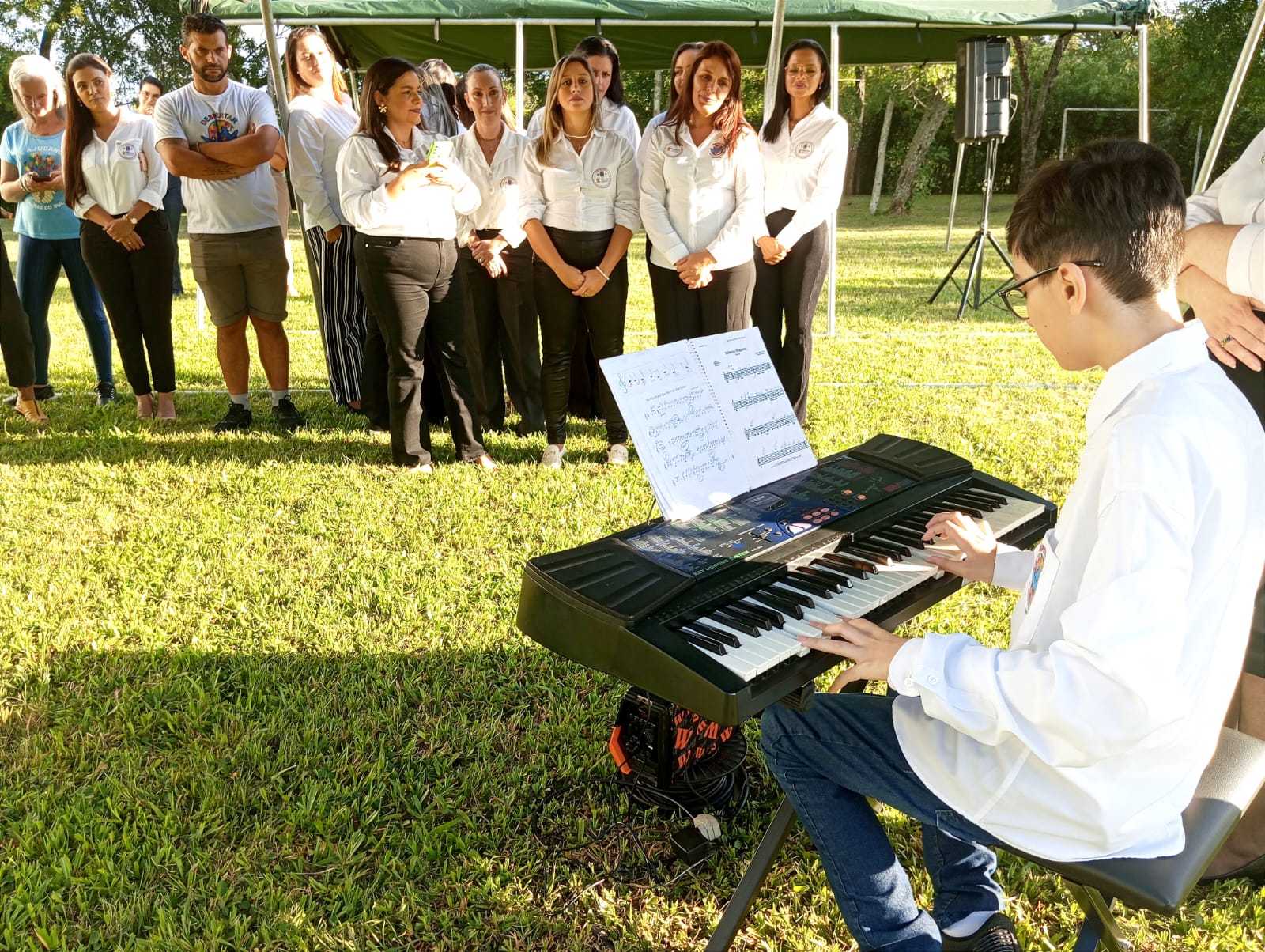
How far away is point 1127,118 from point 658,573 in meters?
32.6

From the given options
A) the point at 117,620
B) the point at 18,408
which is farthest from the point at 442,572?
the point at 18,408

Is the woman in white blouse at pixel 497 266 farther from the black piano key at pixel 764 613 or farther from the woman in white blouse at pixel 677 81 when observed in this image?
the black piano key at pixel 764 613

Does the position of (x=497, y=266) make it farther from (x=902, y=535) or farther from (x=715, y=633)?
(x=715, y=633)

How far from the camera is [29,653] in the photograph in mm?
3363

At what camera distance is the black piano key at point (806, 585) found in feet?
6.26

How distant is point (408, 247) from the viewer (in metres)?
4.74

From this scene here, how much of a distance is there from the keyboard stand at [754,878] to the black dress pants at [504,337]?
13.1ft

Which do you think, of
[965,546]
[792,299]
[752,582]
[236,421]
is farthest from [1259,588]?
[236,421]

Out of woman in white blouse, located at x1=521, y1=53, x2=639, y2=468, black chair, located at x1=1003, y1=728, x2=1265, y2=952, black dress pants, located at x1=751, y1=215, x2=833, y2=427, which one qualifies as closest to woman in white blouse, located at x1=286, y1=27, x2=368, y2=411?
woman in white blouse, located at x1=521, y1=53, x2=639, y2=468

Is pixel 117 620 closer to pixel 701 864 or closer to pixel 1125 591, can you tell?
pixel 701 864

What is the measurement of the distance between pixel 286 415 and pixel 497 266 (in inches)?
67.2

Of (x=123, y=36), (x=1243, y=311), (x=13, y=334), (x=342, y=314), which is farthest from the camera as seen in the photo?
(x=123, y=36)

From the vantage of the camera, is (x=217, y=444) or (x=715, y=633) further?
(x=217, y=444)

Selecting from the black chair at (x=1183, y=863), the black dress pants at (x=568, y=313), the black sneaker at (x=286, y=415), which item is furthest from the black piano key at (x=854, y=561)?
the black sneaker at (x=286, y=415)
